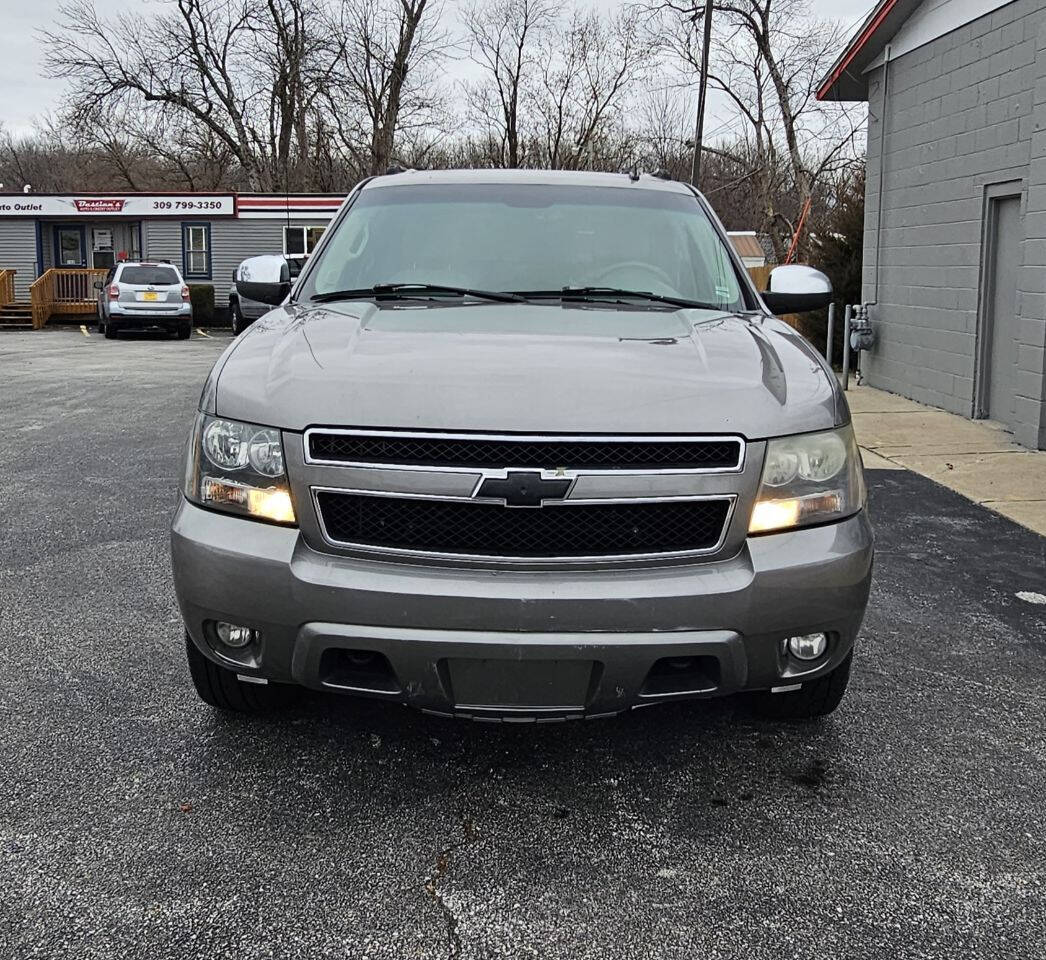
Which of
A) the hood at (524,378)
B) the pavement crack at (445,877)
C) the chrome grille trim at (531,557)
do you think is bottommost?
the pavement crack at (445,877)

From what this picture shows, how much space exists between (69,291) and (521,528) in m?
32.8

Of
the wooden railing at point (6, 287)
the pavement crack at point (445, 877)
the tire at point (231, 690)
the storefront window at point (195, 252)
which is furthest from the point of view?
the storefront window at point (195, 252)

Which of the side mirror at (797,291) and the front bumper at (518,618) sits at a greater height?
the side mirror at (797,291)

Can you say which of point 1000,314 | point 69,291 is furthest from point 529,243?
point 69,291

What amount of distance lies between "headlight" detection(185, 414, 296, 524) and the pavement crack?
2.95ft

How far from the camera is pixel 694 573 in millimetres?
2602

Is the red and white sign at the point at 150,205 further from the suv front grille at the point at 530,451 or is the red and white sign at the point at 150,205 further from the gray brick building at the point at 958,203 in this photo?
the suv front grille at the point at 530,451

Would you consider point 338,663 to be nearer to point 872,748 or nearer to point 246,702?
point 246,702

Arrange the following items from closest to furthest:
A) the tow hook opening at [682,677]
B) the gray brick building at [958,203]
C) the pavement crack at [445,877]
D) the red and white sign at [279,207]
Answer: the pavement crack at [445,877]
the tow hook opening at [682,677]
the gray brick building at [958,203]
the red and white sign at [279,207]

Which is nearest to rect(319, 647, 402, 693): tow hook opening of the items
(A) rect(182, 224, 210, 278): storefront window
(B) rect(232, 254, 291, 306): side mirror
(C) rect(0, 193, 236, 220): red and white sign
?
(B) rect(232, 254, 291, 306): side mirror

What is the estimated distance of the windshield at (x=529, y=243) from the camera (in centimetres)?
385

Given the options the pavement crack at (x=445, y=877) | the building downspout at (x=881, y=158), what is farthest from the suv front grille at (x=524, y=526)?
the building downspout at (x=881, y=158)

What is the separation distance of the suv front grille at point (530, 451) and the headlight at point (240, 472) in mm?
120

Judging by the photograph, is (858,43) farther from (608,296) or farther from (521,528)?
(521,528)
